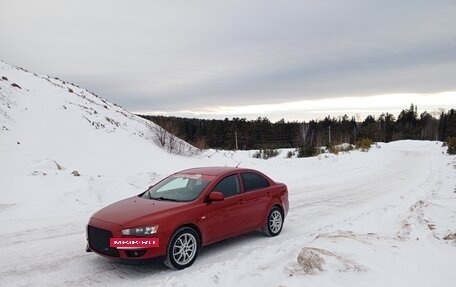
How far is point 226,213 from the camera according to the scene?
7.41m

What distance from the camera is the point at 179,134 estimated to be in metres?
27.6

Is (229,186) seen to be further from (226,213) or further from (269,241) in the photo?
(269,241)

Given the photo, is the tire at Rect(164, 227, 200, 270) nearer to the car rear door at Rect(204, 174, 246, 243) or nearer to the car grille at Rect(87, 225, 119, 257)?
the car rear door at Rect(204, 174, 246, 243)

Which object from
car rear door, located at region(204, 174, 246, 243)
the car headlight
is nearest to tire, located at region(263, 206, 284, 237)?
car rear door, located at region(204, 174, 246, 243)

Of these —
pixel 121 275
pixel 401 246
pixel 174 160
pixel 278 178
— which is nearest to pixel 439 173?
pixel 278 178

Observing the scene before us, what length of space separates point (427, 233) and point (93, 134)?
16.8 meters

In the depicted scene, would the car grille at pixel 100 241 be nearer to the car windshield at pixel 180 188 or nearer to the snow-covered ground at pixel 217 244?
the snow-covered ground at pixel 217 244

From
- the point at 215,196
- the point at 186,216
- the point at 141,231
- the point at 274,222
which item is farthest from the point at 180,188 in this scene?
the point at 274,222

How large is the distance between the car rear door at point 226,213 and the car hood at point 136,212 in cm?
63

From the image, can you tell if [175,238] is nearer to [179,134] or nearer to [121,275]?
[121,275]

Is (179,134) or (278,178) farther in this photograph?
(179,134)

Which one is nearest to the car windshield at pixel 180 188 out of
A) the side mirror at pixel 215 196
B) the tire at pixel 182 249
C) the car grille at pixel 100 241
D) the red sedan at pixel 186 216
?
the red sedan at pixel 186 216

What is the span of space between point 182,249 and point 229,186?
1717 millimetres

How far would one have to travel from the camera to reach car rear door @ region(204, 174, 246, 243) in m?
7.08
